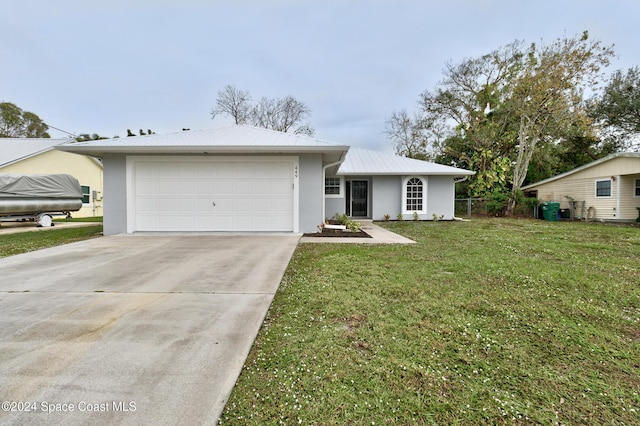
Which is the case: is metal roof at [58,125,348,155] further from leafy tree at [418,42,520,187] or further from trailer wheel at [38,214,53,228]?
leafy tree at [418,42,520,187]

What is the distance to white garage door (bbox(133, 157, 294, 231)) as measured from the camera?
8672 mm

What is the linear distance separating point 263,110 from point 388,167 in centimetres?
1913

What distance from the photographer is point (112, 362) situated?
83.7 inches

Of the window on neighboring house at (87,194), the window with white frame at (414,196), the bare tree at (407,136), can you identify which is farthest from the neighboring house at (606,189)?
the window on neighboring house at (87,194)

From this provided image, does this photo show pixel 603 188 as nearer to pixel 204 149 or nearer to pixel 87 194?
pixel 204 149

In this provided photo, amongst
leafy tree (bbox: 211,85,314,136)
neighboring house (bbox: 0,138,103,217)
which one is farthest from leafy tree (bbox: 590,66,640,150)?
neighboring house (bbox: 0,138,103,217)

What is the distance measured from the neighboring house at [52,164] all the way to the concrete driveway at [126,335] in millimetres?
16359

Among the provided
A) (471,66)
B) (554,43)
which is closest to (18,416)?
(554,43)

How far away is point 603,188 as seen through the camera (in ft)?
49.2

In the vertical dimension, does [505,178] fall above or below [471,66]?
below

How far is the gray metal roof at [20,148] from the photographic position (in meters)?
16.8

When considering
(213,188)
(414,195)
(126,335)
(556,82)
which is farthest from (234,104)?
(126,335)

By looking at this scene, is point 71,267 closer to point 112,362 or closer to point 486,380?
point 112,362

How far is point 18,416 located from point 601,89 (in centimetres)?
3231
